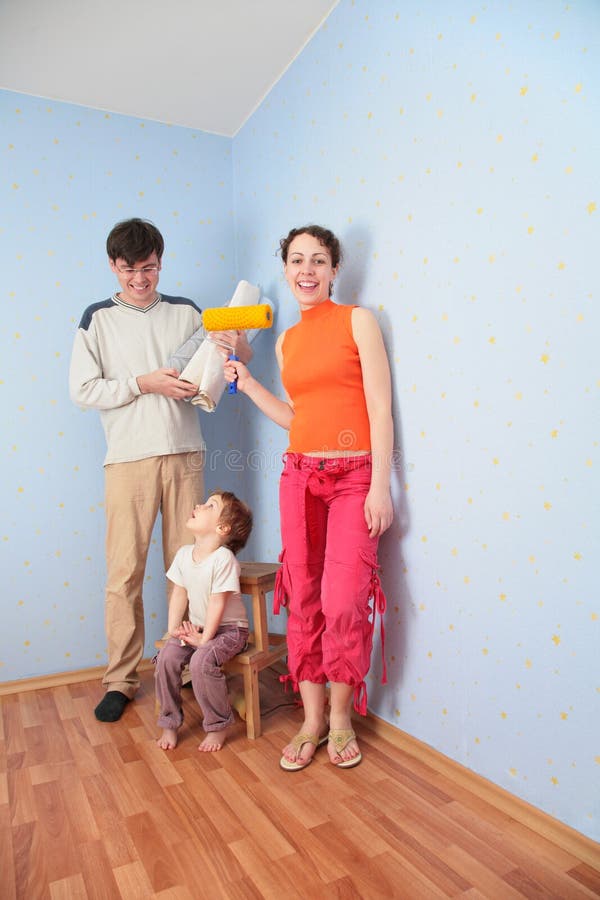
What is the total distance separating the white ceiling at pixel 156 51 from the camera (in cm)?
199

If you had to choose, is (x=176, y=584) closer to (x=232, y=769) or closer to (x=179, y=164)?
(x=232, y=769)

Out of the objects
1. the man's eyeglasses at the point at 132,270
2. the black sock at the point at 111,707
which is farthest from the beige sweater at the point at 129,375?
the black sock at the point at 111,707

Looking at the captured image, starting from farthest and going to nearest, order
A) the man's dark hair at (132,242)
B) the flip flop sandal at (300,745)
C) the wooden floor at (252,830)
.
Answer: the man's dark hair at (132,242)
the flip flop sandal at (300,745)
the wooden floor at (252,830)

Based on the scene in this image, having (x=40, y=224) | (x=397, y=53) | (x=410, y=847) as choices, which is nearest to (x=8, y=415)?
(x=40, y=224)

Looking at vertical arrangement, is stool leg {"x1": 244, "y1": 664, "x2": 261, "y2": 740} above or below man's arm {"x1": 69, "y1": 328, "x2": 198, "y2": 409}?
below

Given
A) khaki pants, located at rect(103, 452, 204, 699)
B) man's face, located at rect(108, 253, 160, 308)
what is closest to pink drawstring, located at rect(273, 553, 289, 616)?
khaki pants, located at rect(103, 452, 204, 699)

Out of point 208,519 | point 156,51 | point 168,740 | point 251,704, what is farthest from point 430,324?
point 156,51

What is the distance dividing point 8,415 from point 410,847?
75.9 inches

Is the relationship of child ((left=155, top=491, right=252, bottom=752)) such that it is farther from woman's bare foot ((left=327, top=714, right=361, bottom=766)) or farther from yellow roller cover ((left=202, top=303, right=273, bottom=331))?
yellow roller cover ((left=202, top=303, right=273, bottom=331))

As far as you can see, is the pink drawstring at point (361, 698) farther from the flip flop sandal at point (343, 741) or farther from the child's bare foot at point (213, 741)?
the child's bare foot at point (213, 741)

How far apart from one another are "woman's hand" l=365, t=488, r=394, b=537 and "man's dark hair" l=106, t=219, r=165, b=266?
114 centimetres

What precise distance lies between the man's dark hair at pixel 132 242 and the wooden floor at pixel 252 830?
152 centimetres

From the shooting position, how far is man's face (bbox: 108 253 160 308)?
2.19 m

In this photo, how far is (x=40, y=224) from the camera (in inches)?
95.7
